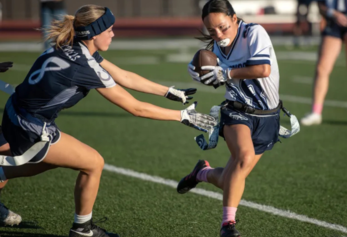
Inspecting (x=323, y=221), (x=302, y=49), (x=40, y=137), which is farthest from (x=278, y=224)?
(x=302, y=49)

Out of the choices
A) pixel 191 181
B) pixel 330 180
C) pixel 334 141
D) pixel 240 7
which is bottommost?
pixel 240 7

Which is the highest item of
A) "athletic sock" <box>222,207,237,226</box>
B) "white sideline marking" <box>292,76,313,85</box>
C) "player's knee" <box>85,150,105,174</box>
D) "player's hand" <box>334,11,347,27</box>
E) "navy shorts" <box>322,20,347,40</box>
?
"player's knee" <box>85,150,105,174</box>

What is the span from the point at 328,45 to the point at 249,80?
15.4ft

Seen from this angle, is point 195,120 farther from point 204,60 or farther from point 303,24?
A: point 303,24

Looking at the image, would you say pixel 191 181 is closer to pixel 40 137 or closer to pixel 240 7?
pixel 40 137

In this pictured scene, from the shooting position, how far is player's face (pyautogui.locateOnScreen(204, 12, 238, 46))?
469 centimetres

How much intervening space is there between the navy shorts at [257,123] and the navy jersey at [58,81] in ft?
3.59

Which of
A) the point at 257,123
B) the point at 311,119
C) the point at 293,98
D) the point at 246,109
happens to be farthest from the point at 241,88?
the point at 293,98

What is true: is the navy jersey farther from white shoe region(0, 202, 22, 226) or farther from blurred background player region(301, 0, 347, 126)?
blurred background player region(301, 0, 347, 126)

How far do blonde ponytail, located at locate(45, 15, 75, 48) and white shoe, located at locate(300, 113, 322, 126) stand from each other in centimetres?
563

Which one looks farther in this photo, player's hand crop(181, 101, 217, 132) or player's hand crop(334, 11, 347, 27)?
player's hand crop(334, 11, 347, 27)

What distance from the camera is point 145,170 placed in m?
6.77

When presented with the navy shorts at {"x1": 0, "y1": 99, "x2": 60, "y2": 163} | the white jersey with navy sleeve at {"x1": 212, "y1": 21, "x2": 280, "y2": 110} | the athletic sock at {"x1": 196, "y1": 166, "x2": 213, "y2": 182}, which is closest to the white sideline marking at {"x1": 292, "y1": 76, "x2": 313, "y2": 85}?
the athletic sock at {"x1": 196, "y1": 166, "x2": 213, "y2": 182}

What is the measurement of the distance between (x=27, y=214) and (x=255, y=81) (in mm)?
2287
